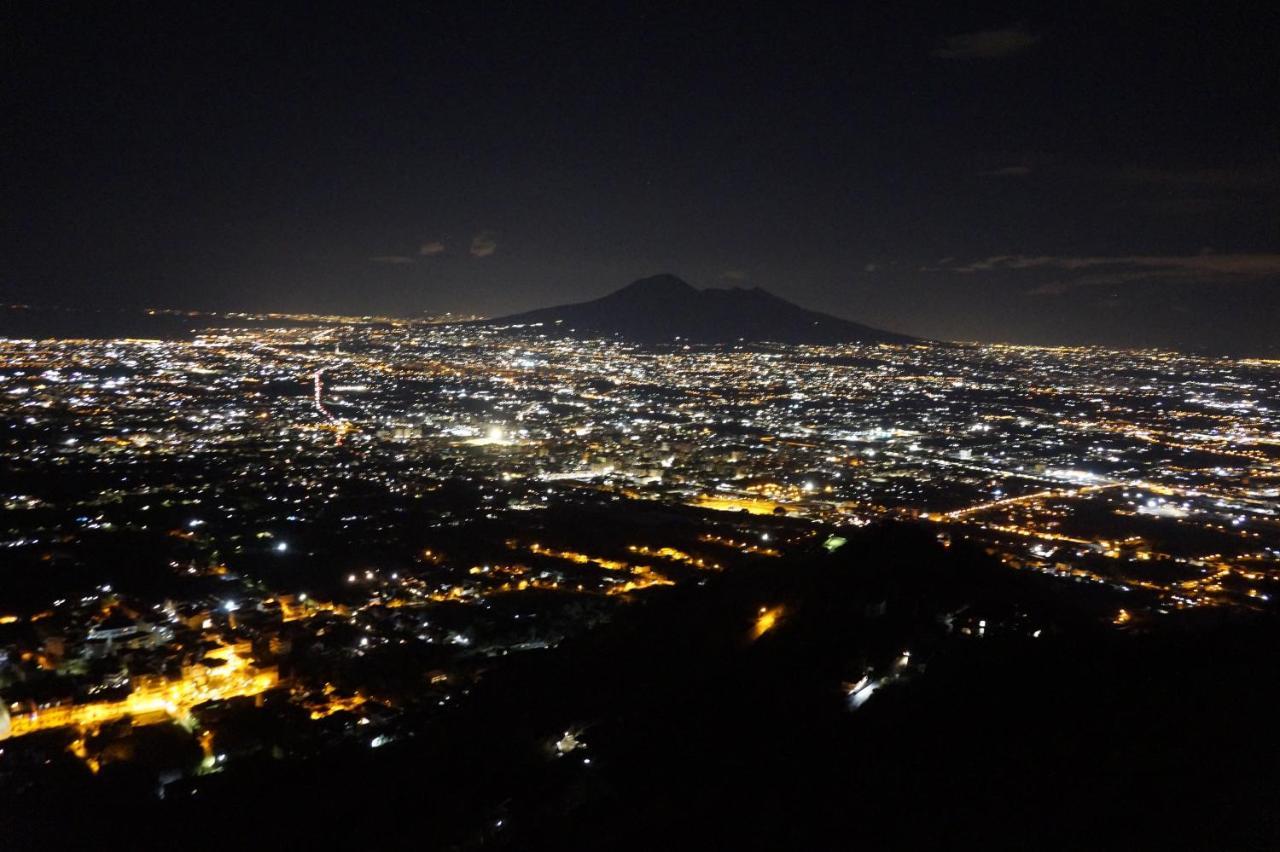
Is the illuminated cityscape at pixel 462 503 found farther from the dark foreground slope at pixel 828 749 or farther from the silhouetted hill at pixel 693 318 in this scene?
the silhouetted hill at pixel 693 318

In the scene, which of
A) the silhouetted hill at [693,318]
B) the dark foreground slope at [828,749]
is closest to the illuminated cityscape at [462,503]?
the dark foreground slope at [828,749]

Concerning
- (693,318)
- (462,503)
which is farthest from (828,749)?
(693,318)

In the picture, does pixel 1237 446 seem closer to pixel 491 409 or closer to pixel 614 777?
pixel 491 409

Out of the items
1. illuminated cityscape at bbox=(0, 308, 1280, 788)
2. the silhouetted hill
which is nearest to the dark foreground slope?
illuminated cityscape at bbox=(0, 308, 1280, 788)

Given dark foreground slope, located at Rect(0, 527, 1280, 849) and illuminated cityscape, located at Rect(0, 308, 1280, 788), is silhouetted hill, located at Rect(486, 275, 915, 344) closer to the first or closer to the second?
illuminated cityscape, located at Rect(0, 308, 1280, 788)

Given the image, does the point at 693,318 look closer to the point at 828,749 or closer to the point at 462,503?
the point at 462,503
